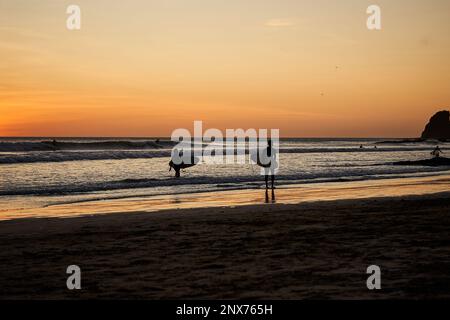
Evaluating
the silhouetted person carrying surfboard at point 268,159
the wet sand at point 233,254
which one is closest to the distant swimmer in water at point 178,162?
the silhouetted person carrying surfboard at point 268,159

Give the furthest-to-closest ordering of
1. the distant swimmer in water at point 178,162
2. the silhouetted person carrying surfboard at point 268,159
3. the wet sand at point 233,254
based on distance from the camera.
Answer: the distant swimmer in water at point 178,162 < the silhouetted person carrying surfboard at point 268,159 < the wet sand at point 233,254

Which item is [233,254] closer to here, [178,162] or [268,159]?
[268,159]

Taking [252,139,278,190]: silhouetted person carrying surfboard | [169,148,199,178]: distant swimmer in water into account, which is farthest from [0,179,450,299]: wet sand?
[169,148,199,178]: distant swimmer in water

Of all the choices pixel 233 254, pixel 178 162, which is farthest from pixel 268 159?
pixel 233 254

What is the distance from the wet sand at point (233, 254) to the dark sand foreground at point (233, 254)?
0.02 meters

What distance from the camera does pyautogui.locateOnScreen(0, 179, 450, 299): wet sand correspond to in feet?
22.3

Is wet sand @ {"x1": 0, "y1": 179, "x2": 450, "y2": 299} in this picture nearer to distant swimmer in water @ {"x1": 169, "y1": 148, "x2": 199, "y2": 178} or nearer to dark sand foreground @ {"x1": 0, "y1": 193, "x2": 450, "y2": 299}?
dark sand foreground @ {"x1": 0, "y1": 193, "x2": 450, "y2": 299}

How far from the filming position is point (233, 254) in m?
9.04

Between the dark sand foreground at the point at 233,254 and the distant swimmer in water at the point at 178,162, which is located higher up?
the distant swimmer in water at the point at 178,162

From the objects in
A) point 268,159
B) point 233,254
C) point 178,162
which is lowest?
point 233,254

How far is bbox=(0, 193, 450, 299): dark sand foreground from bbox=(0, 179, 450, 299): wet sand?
16 mm

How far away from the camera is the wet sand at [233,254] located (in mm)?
6785

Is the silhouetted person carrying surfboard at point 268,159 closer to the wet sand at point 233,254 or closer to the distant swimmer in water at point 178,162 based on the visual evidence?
the wet sand at point 233,254
